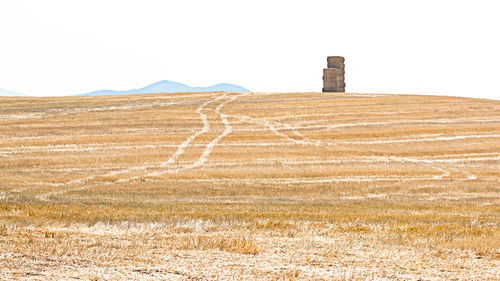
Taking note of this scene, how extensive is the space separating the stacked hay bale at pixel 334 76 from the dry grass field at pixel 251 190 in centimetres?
1672

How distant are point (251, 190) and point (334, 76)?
6593cm

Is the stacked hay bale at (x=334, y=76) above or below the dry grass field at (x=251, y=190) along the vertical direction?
above

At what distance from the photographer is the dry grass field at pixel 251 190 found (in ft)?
40.1

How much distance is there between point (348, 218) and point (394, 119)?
4320cm

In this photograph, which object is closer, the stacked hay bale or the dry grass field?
the dry grass field

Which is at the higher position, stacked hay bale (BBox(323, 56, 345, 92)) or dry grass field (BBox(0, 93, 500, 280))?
stacked hay bale (BBox(323, 56, 345, 92))

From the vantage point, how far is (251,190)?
29.6m

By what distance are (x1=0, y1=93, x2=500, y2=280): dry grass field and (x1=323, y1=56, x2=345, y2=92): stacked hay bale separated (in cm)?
1672

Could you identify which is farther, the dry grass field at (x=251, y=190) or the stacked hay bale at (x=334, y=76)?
the stacked hay bale at (x=334, y=76)

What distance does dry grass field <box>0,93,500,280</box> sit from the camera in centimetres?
1222

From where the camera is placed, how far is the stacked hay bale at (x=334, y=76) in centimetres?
9244

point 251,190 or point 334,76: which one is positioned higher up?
point 334,76

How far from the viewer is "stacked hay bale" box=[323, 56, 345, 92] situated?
92438mm

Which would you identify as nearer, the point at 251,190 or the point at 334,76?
the point at 251,190
